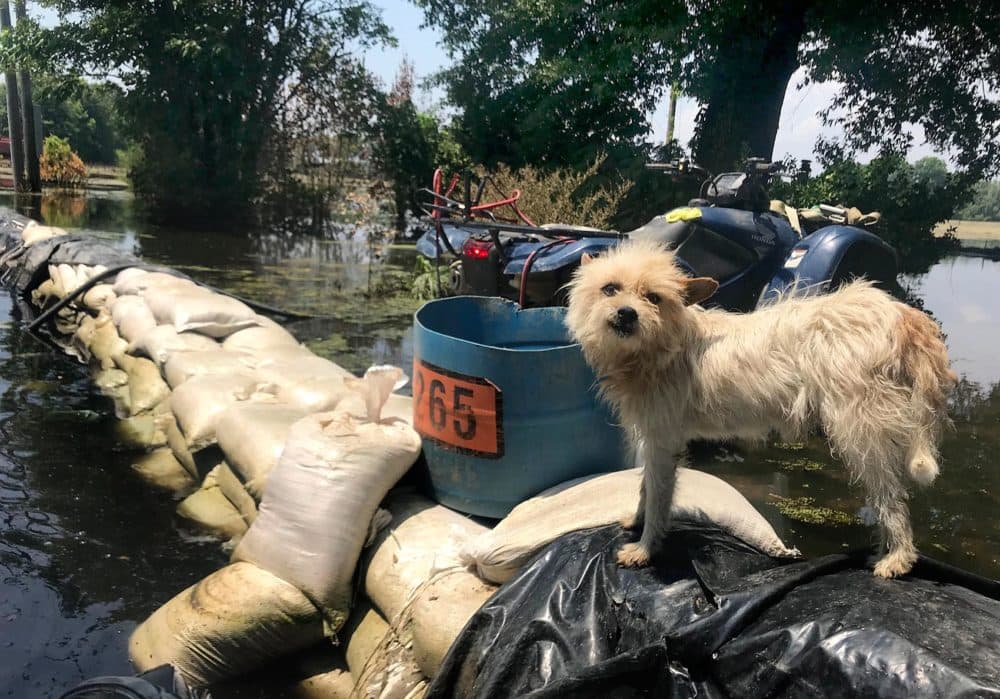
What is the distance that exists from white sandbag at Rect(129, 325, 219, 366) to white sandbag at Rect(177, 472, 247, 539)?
1311 millimetres

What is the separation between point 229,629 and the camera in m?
2.41

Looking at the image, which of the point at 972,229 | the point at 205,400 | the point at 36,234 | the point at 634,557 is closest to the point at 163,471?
the point at 205,400

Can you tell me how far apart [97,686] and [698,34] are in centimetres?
873

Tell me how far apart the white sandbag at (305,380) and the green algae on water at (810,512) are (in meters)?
2.04

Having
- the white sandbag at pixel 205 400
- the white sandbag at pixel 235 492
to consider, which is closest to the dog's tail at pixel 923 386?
the white sandbag at pixel 235 492

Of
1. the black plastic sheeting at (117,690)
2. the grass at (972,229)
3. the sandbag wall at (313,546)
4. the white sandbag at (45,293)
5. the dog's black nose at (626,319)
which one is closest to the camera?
the black plastic sheeting at (117,690)

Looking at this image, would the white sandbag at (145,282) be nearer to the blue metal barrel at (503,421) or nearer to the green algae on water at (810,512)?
the blue metal barrel at (503,421)

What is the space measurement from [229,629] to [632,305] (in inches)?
63.6

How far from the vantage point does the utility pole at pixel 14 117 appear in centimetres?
1662

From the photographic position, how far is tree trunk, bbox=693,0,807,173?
841cm

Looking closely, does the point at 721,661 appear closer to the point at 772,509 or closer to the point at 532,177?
the point at 772,509

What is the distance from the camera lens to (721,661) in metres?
1.52

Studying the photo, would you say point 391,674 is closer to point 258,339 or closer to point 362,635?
point 362,635

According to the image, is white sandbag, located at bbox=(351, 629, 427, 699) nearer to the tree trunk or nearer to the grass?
the tree trunk
